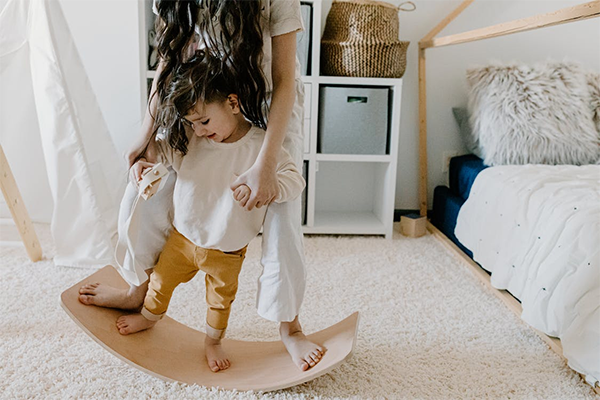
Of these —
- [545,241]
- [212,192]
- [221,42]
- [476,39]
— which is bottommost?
[545,241]

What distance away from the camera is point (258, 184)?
1027 mm

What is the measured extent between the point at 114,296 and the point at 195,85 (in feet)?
1.74

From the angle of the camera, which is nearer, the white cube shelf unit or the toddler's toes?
the toddler's toes

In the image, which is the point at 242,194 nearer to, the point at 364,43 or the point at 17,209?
the point at 17,209

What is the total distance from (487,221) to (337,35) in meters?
0.95

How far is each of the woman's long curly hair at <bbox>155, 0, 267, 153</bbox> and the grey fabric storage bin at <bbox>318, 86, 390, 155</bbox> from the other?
1.10 metres

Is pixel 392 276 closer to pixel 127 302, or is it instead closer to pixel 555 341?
pixel 555 341

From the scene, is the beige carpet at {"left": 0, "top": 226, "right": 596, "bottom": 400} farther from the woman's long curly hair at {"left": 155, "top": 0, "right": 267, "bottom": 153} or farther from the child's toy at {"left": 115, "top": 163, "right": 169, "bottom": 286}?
the woman's long curly hair at {"left": 155, "top": 0, "right": 267, "bottom": 153}

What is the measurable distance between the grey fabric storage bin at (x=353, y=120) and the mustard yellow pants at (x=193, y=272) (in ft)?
3.70

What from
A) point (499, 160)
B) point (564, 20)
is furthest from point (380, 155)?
point (564, 20)

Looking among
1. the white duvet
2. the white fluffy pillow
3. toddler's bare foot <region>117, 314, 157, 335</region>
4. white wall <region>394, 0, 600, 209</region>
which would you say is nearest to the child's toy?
toddler's bare foot <region>117, 314, 157, 335</region>

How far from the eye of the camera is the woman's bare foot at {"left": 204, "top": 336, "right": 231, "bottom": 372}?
119 cm

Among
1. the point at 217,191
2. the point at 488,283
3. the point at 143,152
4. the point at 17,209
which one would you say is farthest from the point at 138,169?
the point at 488,283

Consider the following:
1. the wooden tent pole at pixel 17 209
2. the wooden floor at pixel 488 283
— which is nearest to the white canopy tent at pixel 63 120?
the wooden tent pole at pixel 17 209
